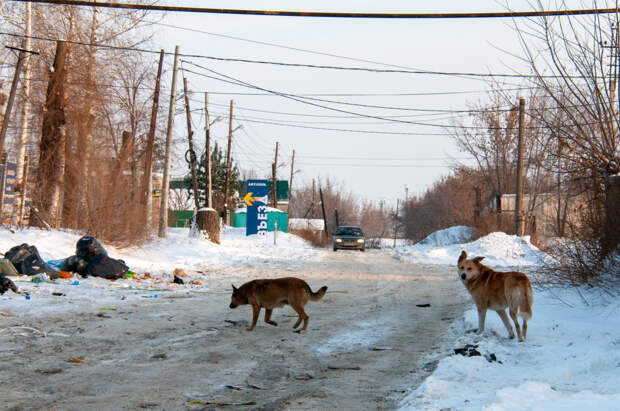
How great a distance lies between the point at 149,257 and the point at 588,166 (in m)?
16.0

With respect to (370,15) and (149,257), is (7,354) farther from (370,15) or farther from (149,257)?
(149,257)

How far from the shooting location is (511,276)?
7.96 meters

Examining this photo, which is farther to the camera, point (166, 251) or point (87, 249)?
point (166, 251)

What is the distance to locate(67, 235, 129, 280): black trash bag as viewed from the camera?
15.0 meters

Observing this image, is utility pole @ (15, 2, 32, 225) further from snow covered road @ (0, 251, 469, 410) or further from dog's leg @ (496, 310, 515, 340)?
dog's leg @ (496, 310, 515, 340)

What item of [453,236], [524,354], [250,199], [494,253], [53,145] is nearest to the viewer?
[524,354]

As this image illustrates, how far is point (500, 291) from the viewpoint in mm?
8211

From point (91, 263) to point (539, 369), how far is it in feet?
40.2

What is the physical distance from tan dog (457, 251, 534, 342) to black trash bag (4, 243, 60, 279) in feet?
33.7

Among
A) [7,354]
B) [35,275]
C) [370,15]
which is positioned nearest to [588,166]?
[370,15]

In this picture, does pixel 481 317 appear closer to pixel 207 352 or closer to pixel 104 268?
pixel 207 352

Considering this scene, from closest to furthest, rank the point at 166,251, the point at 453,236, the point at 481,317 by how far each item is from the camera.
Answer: the point at 481,317, the point at 166,251, the point at 453,236

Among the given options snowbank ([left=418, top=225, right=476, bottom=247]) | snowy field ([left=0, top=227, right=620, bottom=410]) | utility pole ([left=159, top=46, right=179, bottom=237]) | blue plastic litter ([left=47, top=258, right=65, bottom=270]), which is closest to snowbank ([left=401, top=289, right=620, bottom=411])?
snowy field ([left=0, top=227, right=620, bottom=410])

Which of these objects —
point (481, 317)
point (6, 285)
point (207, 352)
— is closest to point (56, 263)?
point (6, 285)
